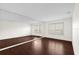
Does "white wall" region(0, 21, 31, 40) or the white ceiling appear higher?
the white ceiling

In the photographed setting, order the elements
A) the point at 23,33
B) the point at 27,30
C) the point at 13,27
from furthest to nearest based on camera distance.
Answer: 1. the point at 27,30
2. the point at 23,33
3. the point at 13,27

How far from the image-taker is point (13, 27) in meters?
7.83

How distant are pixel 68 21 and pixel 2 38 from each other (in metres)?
6.35

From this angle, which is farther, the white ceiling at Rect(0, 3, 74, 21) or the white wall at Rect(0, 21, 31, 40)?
the white wall at Rect(0, 21, 31, 40)

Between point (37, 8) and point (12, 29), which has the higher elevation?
point (37, 8)

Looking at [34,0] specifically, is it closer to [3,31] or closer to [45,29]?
[3,31]

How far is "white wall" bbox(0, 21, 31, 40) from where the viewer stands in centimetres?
671

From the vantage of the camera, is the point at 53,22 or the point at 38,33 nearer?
the point at 53,22

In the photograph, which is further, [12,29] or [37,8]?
[12,29]

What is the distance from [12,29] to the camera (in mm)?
7695

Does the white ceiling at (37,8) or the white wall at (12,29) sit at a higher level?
the white ceiling at (37,8)

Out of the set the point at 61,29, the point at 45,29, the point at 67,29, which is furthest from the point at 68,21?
the point at 45,29

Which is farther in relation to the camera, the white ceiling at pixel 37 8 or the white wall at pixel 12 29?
the white wall at pixel 12 29

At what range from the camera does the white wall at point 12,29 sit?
6709 millimetres
